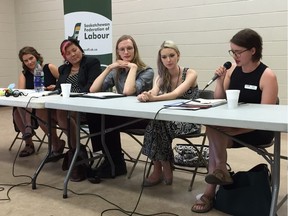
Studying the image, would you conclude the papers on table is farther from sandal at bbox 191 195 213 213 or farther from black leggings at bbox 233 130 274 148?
sandal at bbox 191 195 213 213

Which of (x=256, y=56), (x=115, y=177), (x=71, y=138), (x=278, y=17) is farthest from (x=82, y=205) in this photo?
(x=278, y=17)

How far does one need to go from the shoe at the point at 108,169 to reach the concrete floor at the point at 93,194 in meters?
0.05

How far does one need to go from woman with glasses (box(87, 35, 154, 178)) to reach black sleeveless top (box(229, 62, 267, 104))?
2.56ft

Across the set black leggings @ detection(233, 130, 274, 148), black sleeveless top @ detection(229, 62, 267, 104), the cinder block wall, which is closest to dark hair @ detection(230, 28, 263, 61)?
A: black sleeveless top @ detection(229, 62, 267, 104)

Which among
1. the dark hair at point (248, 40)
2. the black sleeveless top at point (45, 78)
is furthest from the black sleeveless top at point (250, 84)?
the black sleeveless top at point (45, 78)

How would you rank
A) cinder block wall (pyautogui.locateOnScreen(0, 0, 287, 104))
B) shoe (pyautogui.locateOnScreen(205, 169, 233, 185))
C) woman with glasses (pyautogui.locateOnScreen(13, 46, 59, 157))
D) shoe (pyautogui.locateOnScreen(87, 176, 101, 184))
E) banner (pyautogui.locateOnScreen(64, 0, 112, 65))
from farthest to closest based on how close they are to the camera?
banner (pyautogui.locateOnScreen(64, 0, 112, 65)) → cinder block wall (pyautogui.locateOnScreen(0, 0, 287, 104)) → woman with glasses (pyautogui.locateOnScreen(13, 46, 59, 157)) → shoe (pyautogui.locateOnScreen(87, 176, 101, 184)) → shoe (pyautogui.locateOnScreen(205, 169, 233, 185))

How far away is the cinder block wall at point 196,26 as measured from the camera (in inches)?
157

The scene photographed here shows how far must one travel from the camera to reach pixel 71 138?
2805mm

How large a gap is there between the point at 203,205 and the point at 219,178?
10.2 inches

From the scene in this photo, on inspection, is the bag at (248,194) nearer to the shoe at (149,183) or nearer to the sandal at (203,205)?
the sandal at (203,205)

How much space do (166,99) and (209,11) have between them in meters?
2.43

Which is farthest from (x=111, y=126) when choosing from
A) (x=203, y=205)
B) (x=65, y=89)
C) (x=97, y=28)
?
(x=97, y=28)

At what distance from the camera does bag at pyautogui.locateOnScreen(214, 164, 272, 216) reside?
1877 mm

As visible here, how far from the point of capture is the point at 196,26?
175 inches
